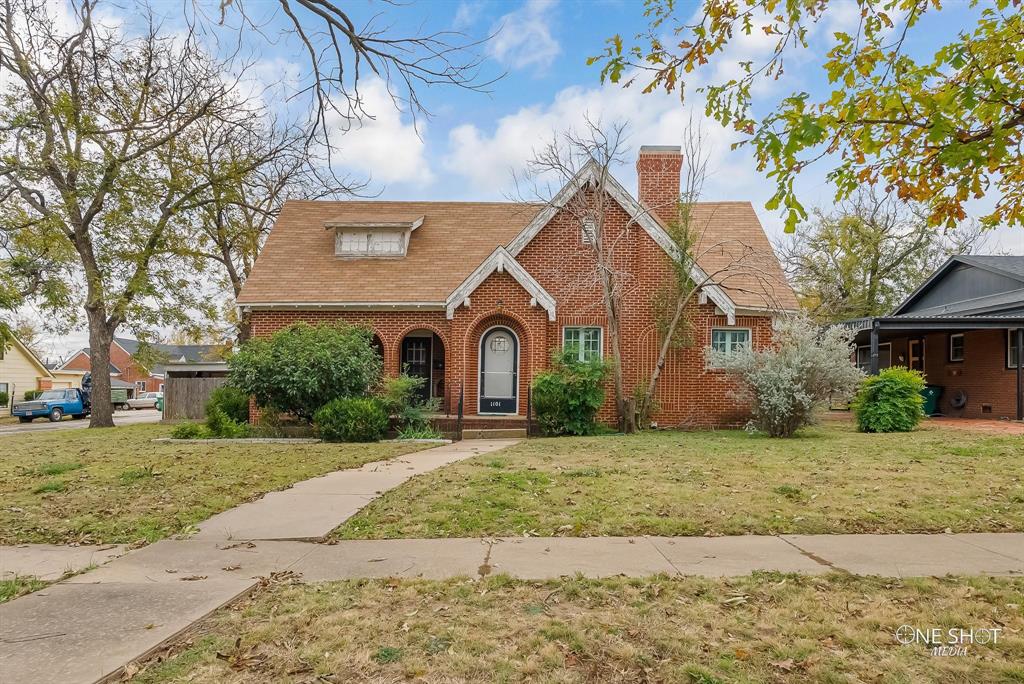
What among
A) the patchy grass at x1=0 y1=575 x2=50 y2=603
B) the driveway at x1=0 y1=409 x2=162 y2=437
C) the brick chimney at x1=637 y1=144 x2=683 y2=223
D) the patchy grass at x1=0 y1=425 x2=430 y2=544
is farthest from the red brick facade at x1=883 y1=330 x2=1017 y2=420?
the driveway at x1=0 y1=409 x2=162 y2=437

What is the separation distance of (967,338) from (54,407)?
41.3 metres

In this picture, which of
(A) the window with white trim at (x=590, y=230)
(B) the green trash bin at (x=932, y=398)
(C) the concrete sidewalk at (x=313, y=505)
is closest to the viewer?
(C) the concrete sidewalk at (x=313, y=505)

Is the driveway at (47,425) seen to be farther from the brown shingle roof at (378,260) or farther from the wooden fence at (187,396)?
the brown shingle roof at (378,260)

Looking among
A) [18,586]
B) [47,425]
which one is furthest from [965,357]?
[47,425]

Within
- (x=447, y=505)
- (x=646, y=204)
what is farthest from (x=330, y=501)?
(x=646, y=204)

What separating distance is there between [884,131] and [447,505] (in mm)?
5235

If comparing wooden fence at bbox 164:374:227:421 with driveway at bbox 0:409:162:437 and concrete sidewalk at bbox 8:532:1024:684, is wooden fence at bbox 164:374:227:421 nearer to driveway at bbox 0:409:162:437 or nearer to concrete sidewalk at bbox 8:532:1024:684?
driveway at bbox 0:409:162:437

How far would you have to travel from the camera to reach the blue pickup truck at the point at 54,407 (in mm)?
30484

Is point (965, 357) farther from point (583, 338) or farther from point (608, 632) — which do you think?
point (608, 632)

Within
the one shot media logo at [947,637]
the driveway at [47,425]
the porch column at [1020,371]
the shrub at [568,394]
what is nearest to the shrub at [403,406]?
the shrub at [568,394]

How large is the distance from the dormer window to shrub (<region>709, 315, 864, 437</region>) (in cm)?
1038

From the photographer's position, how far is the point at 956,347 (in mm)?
20578

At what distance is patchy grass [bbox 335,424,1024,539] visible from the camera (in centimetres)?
566

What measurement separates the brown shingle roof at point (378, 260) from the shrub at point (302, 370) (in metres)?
2.32
